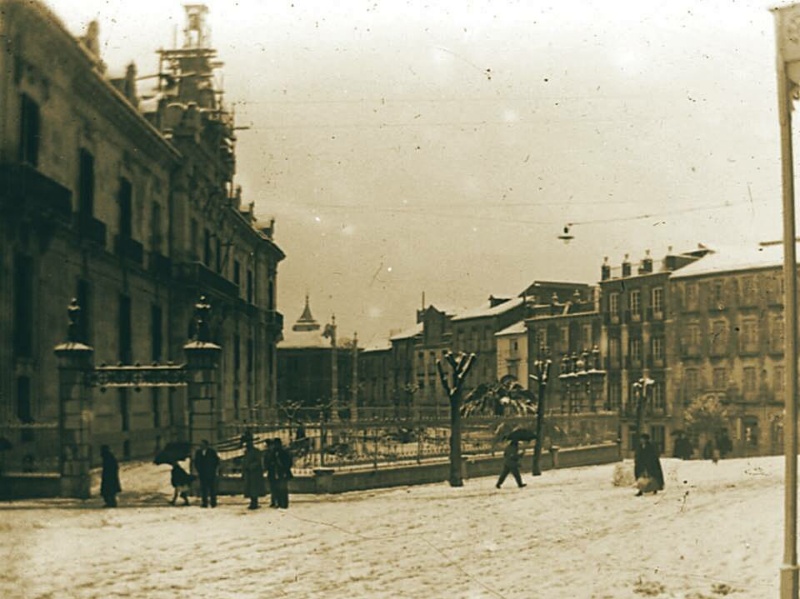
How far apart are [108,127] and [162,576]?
1635cm

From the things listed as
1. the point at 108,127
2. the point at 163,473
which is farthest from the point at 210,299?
the point at 163,473

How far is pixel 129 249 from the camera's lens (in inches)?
1021

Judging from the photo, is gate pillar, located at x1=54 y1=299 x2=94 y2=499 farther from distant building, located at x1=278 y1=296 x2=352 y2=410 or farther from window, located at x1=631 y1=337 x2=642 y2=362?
window, located at x1=631 y1=337 x2=642 y2=362

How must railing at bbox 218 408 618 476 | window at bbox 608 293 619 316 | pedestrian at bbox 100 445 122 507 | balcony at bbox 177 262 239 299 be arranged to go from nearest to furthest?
pedestrian at bbox 100 445 122 507 < railing at bbox 218 408 618 476 < balcony at bbox 177 262 239 299 < window at bbox 608 293 619 316

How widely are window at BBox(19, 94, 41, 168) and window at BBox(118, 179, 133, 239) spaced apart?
5735mm

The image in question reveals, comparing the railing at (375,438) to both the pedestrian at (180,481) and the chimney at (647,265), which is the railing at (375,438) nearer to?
the pedestrian at (180,481)

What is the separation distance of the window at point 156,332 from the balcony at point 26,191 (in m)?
9.15

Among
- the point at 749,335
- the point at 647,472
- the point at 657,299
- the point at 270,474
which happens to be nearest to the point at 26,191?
the point at 270,474

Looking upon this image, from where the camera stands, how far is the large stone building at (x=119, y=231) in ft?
61.9

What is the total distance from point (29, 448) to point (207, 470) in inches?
150

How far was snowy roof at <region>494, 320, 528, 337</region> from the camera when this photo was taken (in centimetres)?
3057

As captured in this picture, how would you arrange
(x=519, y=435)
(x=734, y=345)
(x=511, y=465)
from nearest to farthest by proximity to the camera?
(x=511, y=465) → (x=519, y=435) → (x=734, y=345)

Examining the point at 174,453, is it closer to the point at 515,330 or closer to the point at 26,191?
the point at 26,191

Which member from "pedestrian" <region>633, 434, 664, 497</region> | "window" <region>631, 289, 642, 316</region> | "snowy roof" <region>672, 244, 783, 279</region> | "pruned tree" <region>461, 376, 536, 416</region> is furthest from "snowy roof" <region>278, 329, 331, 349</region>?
"window" <region>631, 289, 642, 316</region>
